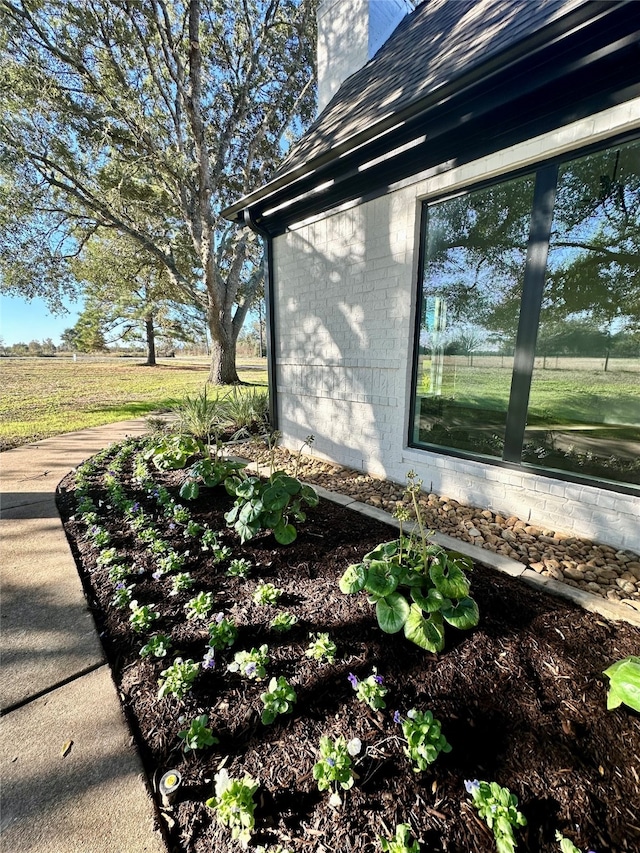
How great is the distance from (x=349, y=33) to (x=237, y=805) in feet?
24.3

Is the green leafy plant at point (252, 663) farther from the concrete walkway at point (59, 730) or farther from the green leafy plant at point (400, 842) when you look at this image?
the green leafy plant at point (400, 842)

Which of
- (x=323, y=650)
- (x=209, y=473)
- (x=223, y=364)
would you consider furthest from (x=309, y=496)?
(x=223, y=364)

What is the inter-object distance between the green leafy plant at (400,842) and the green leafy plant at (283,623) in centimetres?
73

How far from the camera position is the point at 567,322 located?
2.42 metres

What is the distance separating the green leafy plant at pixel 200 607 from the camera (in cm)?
160

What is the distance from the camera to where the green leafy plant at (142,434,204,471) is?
3.39 metres

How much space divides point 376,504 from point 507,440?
43.6 inches

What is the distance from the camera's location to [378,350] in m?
3.30

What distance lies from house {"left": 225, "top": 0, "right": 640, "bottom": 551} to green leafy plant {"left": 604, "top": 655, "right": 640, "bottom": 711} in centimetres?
137

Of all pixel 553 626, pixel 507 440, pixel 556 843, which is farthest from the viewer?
pixel 507 440

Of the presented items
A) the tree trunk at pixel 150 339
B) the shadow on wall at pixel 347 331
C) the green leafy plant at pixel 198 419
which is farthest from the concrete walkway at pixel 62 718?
the tree trunk at pixel 150 339

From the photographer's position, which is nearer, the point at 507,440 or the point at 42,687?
the point at 42,687

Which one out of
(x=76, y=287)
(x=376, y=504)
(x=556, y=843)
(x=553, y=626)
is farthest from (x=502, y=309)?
(x=76, y=287)

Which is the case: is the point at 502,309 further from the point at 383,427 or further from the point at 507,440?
the point at 383,427
